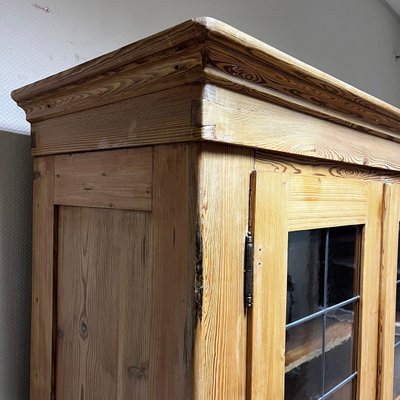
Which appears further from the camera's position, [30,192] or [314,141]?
[30,192]

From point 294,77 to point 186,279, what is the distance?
0.31 m

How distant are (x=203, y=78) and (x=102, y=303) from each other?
388 millimetres

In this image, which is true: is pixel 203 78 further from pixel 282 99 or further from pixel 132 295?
pixel 132 295

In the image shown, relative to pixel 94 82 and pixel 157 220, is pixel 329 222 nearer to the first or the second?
pixel 157 220

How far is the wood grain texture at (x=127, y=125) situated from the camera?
1.57 feet

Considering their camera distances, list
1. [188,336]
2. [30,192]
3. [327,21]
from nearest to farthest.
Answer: [188,336] → [30,192] → [327,21]

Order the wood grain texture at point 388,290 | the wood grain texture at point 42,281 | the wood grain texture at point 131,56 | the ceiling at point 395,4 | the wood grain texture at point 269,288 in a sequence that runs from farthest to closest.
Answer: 1. the ceiling at point 395,4
2. the wood grain texture at point 388,290
3. the wood grain texture at point 42,281
4. the wood grain texture at point 269,288
5. the wood grain texture at point 131,56

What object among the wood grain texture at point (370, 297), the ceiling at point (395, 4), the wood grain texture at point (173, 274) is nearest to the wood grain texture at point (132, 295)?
the wood grain texture at point (173, 274)

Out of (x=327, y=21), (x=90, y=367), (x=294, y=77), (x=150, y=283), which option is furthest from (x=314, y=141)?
(x=327, y=21)

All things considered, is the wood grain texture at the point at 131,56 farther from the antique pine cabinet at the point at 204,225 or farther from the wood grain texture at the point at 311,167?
the wood grain texture at the point at 311,167

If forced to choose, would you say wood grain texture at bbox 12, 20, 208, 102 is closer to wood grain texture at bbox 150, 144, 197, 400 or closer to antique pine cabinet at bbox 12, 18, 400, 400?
antique pine cabinet at bbox 12, 18, 400, 400

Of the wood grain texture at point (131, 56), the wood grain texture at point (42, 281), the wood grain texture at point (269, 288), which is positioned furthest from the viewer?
the wood grain texture at point (42, 281)

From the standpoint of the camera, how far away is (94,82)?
1.93 feet

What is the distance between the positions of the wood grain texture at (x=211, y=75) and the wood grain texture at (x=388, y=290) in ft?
0.87
